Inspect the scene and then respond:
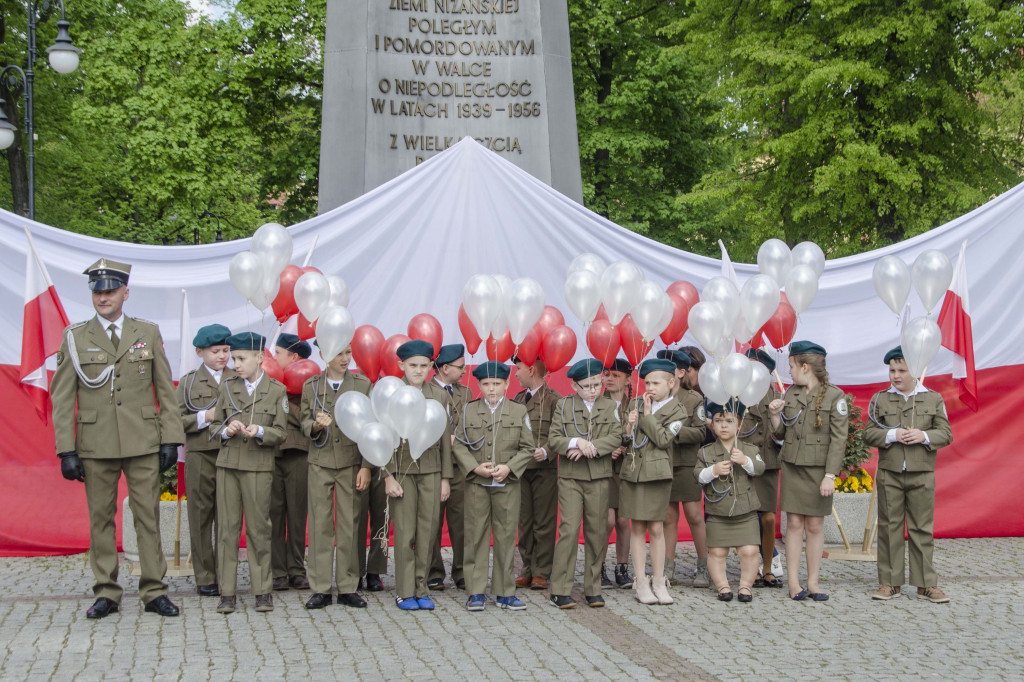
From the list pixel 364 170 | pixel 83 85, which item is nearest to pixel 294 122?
pixel 83 85

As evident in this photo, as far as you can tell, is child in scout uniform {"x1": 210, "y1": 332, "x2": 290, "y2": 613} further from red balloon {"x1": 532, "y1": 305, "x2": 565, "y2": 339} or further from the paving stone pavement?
red balloon {"x1": 532, "y1": 305, "x2": 565, "y2": 339}

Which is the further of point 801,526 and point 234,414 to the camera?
point 801,526

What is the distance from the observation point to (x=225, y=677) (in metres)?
5.96

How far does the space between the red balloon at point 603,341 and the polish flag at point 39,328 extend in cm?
392

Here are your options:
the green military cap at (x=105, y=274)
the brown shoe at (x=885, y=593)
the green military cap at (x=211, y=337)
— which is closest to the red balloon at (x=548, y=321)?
the green military cap at (x=211, y=337)

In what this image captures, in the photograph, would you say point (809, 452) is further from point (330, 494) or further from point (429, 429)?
point (330, 494)

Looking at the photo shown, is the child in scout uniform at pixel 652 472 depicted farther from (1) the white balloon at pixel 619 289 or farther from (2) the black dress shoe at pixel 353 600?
(2) the black dress shoe at pixel 353 600

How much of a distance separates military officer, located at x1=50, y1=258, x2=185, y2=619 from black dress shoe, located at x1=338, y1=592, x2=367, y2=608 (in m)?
1.11

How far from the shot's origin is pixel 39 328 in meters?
8.38

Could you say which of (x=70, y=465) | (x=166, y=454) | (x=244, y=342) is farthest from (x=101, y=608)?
(x=244, y=342)

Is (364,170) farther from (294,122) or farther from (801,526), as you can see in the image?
(294,122)

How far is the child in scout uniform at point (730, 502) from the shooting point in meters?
8.02

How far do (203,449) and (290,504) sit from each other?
80cm

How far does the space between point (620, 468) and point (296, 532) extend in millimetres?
2474
